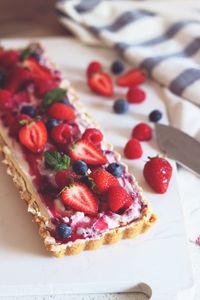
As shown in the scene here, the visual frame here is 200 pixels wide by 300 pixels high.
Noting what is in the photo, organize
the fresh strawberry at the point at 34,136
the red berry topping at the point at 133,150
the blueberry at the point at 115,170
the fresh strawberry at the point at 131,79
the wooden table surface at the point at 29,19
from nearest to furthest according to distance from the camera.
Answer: the blueberry at the point at 115,170
the fresh strawberry at the point at 34,136
the red berry topping at the point at 133,150
the fresh strawberry at the point at 131,79
the wooden table surface at the point at 29,19

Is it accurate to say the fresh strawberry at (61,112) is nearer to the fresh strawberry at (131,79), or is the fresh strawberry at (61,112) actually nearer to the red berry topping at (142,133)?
the red berry topping at (142,133)

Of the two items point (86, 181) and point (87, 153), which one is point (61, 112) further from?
point (86, 181)

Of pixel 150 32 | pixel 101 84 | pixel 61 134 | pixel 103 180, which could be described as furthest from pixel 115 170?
pixel 150 32

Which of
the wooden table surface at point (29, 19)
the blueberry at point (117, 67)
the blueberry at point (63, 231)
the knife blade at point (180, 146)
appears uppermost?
the blueberry at point (63, 231)

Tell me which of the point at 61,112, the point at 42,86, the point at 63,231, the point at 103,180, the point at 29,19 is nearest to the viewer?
the point at 63,231

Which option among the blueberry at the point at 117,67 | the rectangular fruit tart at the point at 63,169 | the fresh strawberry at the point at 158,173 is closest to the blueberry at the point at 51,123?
the rectangular fruit tart at the point at 63,169

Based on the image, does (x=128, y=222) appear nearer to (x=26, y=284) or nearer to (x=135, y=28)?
(x=26, y=284)
